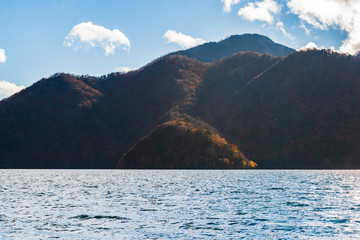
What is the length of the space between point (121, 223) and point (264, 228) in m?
11.9

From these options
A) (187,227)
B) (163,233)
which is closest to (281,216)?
(187,227)

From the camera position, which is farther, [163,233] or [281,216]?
[281,216]

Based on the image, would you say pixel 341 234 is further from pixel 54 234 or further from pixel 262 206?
pixel 54 234

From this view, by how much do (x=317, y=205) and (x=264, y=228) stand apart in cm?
1911

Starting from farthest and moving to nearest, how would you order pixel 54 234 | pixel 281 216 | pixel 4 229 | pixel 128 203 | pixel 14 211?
pixel 128 203 → pixel 14 211 → pixel 281 216 → pixel 4 229 → pixel 54 234

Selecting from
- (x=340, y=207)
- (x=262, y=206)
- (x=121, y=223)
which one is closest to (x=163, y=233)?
(x=121, y=223)

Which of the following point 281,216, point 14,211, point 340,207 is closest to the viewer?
point 281,216

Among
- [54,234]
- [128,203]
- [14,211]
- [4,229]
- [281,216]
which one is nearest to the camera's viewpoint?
[54,234]

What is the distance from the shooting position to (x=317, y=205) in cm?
4909

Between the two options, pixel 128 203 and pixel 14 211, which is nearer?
pixel 14 211

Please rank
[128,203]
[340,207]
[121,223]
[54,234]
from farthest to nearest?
[128,203], [340,207], [121,223], [54,234]

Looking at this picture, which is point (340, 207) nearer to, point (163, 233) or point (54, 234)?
point (163, 233)

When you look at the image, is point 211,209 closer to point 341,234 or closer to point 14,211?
point 341,234

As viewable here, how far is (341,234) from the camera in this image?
99.0ft
